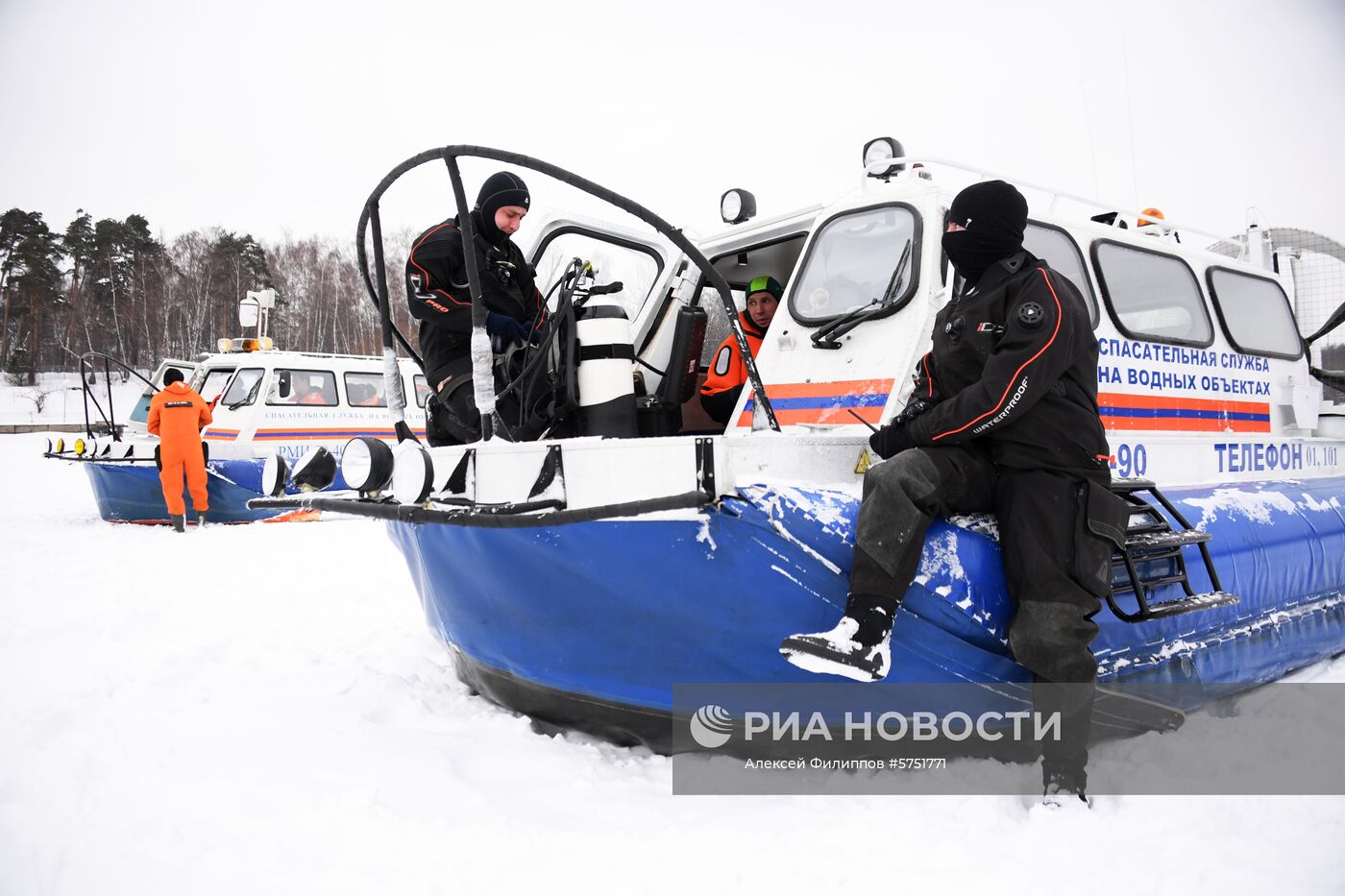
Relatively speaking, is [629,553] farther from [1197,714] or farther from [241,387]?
[241,387]

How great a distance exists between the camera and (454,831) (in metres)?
2.44

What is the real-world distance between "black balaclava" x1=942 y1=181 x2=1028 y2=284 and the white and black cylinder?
1312 mm

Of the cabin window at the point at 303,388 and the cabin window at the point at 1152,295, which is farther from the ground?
the cabin window at the point at 1152,295

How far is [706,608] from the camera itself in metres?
2.59

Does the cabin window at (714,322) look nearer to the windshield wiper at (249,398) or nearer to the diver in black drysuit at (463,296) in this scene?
the diver in black drysuit at (463,296)

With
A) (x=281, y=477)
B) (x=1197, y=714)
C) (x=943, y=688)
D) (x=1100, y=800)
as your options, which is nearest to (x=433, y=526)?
(x=281, y=477)

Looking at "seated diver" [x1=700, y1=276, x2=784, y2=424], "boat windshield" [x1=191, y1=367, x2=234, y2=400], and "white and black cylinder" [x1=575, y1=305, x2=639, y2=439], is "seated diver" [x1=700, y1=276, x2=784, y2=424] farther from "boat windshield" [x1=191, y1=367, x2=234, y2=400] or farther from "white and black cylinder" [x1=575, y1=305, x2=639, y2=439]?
"boat windshield" [x1=191, y1=367, x2=234, y2=400]

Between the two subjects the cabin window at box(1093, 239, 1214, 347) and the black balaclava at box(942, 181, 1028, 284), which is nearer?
the black balaclava at box(942, 181, 1028, 284)

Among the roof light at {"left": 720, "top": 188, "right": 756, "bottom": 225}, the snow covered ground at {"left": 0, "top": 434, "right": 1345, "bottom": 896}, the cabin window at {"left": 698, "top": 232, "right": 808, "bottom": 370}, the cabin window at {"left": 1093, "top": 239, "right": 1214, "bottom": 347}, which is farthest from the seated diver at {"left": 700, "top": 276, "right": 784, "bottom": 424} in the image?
the snow covered ground at {"left": 0, "top": 434, "right": 1345, "bottom": 896}

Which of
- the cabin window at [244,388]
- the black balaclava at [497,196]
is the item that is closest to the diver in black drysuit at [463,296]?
the black balaclava at [497,196]

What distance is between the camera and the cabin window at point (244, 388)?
36.4ft

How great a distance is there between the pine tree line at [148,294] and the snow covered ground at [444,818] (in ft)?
115

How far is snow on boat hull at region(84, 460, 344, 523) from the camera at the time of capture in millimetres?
10445

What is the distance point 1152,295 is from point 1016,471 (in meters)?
2.38
